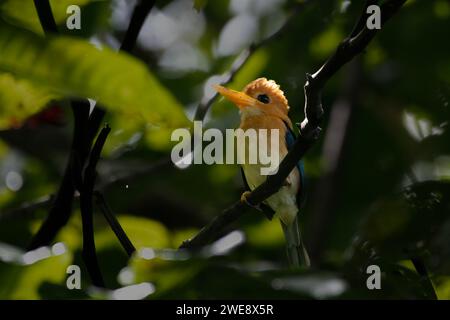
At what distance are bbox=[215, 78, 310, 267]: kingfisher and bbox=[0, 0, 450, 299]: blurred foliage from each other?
0.14m

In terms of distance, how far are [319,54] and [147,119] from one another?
219 centimetres

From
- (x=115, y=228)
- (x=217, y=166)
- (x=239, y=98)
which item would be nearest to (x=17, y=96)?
(x=115, y=228)

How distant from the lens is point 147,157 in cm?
373

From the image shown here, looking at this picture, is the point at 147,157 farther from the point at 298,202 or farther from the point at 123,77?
the point at 123,77

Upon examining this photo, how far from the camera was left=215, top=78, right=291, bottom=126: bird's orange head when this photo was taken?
255 cm

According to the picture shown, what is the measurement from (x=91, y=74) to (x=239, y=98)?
40.5 inches

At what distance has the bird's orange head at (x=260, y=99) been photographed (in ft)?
8.36

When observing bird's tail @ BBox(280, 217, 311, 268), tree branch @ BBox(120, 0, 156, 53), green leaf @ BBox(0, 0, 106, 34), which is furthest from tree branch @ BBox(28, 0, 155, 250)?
bird's tail @ BBox(280, 217, 311, 268)

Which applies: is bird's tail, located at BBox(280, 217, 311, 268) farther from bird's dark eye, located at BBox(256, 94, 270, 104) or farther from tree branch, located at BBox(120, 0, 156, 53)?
tree branch, located at BBox(120, 0, 156, 53)

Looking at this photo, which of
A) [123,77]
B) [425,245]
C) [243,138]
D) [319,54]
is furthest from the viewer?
[319,54]

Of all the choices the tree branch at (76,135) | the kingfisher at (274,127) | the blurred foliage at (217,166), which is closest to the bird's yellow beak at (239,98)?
the kingfisher at (274,127)

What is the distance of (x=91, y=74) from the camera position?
5.16 ft

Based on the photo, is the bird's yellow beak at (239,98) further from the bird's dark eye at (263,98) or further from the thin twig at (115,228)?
the thin twig at (115,228)
